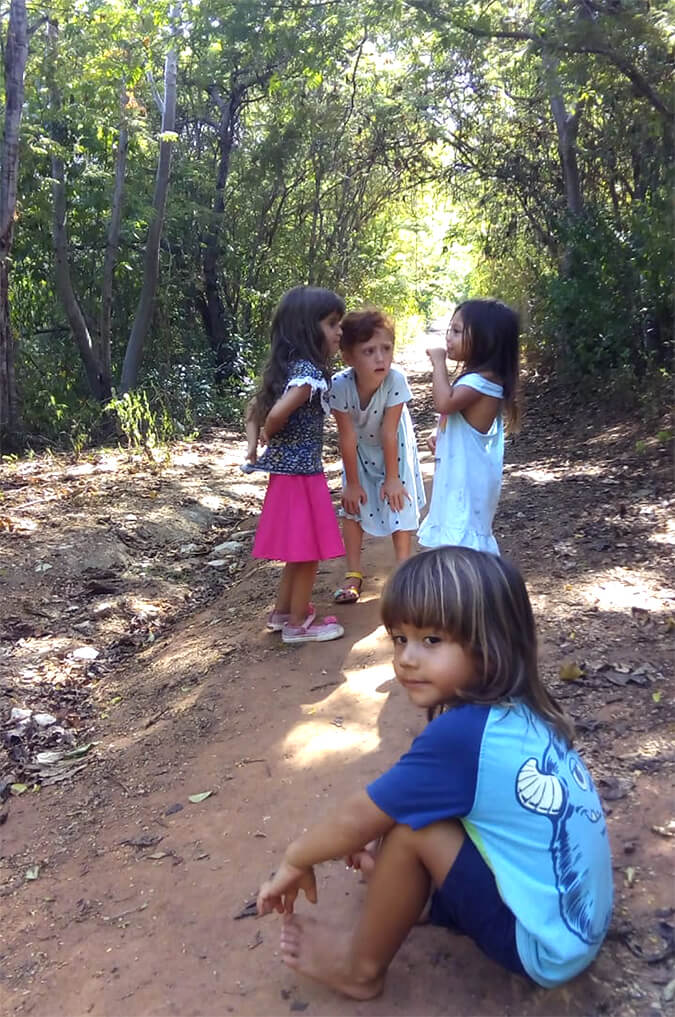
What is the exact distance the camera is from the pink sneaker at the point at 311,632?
415cm

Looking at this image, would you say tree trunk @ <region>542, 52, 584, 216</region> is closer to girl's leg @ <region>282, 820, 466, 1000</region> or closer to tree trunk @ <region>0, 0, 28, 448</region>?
tree trunk @ <region>0, 0, 28, 448</region>

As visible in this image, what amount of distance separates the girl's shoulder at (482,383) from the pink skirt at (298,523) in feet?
3.05

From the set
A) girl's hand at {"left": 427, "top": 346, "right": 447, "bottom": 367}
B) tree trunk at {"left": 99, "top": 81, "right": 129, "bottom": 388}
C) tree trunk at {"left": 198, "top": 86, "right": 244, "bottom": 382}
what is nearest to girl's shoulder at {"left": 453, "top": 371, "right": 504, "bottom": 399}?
girl's hand at {"left": 427, "top": 346, "right": 447, "bottom": 367}

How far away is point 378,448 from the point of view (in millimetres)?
4426

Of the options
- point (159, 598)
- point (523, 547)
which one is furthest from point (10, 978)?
point (523, 547)

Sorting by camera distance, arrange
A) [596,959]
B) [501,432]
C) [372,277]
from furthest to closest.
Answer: [372,277]
[501,432]
[596,959]

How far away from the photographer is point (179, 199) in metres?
12.1

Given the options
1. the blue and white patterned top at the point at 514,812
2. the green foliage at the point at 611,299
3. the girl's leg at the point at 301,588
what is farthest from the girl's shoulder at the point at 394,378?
the green foliage at the point at 611,299

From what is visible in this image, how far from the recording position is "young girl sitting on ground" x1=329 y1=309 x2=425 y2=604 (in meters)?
4.11

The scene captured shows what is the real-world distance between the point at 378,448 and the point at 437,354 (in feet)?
3.05

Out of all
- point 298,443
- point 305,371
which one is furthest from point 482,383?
point 298,443

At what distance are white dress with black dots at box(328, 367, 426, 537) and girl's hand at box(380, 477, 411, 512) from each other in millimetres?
64

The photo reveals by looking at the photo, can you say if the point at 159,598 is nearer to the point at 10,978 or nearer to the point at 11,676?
the point at 11,676

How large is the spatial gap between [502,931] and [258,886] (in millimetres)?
939
